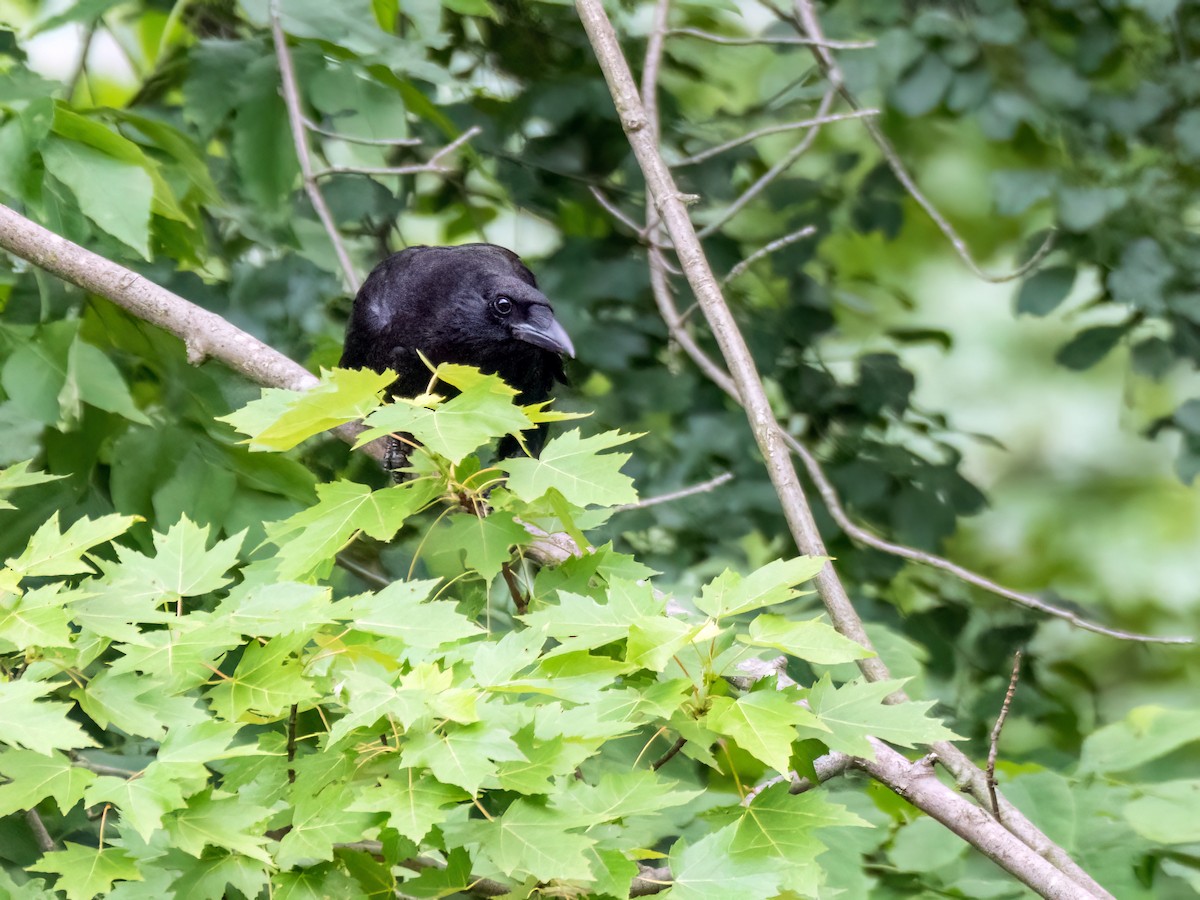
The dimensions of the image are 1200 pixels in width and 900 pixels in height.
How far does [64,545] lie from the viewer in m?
1.58

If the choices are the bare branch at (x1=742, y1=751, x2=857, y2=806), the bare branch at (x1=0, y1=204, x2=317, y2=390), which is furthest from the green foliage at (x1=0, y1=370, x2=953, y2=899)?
the bare branch at (x1=0, y1=204, x2=317, y2=390)

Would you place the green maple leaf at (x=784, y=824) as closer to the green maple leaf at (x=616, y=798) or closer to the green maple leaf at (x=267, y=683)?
the green maple leaf at (x=616, y=798)

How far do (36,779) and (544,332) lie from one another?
7.92 feet

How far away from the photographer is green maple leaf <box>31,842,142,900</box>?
1.38m

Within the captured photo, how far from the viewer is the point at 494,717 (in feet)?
4.55

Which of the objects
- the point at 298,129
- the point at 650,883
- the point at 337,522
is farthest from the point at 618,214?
the point at 650,883

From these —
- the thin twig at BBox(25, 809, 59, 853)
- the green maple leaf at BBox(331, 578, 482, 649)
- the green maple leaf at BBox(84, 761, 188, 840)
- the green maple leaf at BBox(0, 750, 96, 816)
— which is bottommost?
the thin twig at BBox(25, 809, 59, 853)

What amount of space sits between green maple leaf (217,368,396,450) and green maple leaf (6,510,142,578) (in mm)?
211

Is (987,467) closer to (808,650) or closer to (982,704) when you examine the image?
(982,704)

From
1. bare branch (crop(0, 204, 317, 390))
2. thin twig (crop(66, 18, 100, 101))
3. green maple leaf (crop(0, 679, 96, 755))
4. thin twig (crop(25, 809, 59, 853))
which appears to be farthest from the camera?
thin twig (crop(66, 18, 100, 101))

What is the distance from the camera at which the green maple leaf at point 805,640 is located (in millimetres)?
1558

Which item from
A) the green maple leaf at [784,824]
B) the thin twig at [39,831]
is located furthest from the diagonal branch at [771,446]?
the thin twig at [39,831]

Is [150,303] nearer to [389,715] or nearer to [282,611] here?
[282,611]

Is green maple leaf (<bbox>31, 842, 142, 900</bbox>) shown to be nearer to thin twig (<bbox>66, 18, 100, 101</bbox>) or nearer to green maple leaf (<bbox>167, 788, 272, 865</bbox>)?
green maple leaf (<bbox>167, 788, 272, 865</bbox>)
